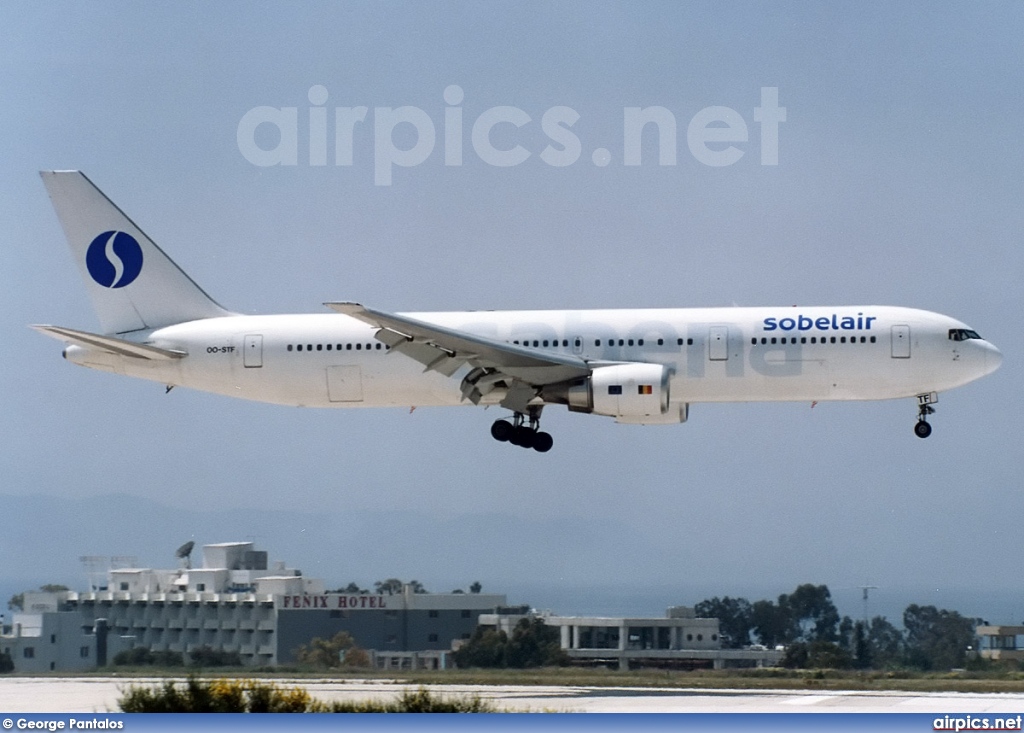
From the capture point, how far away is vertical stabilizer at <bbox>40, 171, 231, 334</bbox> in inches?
1961

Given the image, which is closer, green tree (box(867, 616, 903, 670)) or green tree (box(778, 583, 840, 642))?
green tree (box(867, 616, 903, 670))

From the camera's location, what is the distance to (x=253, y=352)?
47062 mm

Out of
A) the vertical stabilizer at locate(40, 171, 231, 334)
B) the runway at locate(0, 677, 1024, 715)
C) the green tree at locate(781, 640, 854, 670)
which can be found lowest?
the runway at locate(0, 677, 1024, 715)

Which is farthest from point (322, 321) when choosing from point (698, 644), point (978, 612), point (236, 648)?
point (978, 612)

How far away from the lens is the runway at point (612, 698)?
32906 mm

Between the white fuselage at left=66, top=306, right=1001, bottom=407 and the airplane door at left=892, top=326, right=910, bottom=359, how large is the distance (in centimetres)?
3

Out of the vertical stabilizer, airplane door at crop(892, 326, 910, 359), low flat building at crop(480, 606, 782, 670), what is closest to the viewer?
airplane door at crop(892, 326, 910, 359)

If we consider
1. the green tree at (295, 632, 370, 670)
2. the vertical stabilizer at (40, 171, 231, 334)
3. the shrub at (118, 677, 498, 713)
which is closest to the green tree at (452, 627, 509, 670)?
the green tree at (295, 632, 370, 670)

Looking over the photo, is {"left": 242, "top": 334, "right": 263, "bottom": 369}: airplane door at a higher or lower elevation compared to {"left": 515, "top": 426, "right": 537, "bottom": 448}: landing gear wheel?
higher

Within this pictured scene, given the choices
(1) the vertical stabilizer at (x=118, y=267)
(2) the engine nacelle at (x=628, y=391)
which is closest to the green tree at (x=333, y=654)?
(2) the engine nacelle at (x=628, y=391)

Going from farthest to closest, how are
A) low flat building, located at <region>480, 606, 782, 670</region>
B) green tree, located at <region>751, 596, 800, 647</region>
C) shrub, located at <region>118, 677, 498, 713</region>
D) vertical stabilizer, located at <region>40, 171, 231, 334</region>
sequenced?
vertical stabilizer, located at <region>40, 171, 231, 334</region> → green tree, located at <region>751, 596, 800, 647</region> → low flat building, located at <region>480, 606, 782, 670</region> → shrub, located at <region>118, 677, 498, 713</region>

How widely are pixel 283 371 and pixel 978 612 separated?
2194 cm

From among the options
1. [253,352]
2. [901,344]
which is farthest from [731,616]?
[253,352]

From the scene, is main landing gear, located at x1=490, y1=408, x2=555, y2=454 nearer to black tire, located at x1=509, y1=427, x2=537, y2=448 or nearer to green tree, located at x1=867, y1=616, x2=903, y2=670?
black tire, located at x1=509, y1=427, x2=537, y2=448
